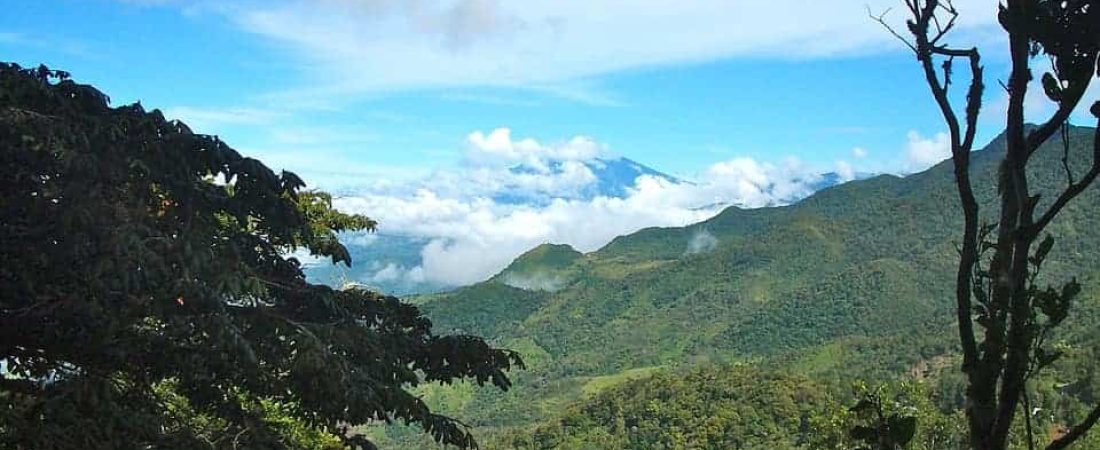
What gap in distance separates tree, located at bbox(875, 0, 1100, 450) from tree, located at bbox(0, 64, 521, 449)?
4.12 m

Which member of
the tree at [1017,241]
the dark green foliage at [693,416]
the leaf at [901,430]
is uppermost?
the tree at [1017,241]

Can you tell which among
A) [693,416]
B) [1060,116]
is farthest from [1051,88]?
[693,416]

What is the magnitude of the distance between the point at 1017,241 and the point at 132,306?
5160 millimetres

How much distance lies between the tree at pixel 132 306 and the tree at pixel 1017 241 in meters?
4.12

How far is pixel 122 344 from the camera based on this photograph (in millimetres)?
5918

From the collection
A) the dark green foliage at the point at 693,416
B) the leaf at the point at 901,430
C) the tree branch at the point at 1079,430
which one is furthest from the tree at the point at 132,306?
the dark green foliage at the point at 693,416

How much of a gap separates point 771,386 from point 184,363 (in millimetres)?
84622

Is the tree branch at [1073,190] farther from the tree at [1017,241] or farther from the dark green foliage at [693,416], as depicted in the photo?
the dark green foliage at [693,416]

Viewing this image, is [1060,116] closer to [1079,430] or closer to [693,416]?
[1079,430]

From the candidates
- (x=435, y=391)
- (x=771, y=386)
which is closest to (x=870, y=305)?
(x=435, y=391)

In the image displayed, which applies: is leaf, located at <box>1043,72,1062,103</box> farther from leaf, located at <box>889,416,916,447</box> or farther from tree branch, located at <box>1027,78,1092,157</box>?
leaf, located at <box>889,416,916,447</box>

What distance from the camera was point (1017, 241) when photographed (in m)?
2.55

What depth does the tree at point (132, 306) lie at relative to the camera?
549 centimetres

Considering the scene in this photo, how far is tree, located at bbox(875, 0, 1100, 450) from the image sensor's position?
250cm
